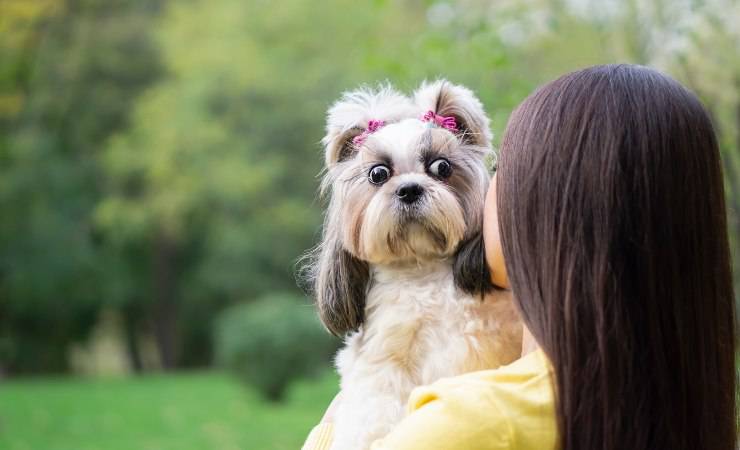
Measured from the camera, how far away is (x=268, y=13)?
66.0ft

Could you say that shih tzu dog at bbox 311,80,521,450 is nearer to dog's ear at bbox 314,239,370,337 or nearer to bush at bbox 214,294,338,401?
dog's ear at bbox 314,239,370,337

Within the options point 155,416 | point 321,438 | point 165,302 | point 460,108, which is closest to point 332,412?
point 321,438

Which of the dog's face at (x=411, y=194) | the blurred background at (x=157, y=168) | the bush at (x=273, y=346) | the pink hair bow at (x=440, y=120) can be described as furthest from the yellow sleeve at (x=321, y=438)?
the blurred background at (x=157, y=168)

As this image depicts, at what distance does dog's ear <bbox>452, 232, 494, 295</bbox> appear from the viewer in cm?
225

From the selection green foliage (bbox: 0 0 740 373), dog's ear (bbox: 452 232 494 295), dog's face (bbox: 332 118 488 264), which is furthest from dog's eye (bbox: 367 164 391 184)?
green foliage (bbox: 0 0 740 373)

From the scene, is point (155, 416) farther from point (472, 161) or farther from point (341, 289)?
point (472, 161)

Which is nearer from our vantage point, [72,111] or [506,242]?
[506,242]

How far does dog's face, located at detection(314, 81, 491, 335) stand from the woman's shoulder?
2.94 feet

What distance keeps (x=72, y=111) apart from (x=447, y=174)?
1976cm

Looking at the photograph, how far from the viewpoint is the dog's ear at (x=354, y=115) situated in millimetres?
2533

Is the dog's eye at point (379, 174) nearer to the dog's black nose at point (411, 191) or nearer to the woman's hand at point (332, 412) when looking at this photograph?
the dog's black nose at point (411, 191)

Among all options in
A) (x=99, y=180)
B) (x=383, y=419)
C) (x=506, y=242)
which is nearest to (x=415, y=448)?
(x=506, y=242)

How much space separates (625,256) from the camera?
4.54ft

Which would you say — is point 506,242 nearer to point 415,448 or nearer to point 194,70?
point 415,448
